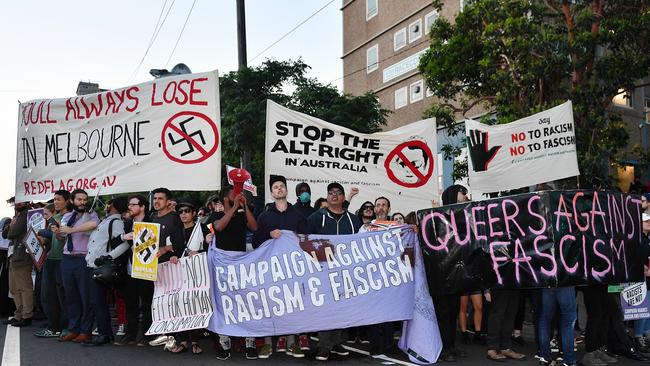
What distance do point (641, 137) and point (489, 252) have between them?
22.5 m

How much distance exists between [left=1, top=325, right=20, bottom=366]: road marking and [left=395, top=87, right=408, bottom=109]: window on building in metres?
24.1

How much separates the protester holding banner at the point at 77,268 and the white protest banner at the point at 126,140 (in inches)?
23.3

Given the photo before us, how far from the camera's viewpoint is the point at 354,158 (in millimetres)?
9133

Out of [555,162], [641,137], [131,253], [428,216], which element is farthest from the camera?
[641,137]

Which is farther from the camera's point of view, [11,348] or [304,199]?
[304,199]

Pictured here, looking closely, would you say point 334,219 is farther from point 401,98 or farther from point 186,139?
point 401,98

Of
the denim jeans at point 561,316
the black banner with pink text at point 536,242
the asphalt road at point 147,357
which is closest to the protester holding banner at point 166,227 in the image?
the asphalt road at point 147,357

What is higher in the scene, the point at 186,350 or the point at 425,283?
the point at 425,283

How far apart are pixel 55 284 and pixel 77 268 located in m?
0.94

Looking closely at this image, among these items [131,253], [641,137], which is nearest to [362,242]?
[131,253]

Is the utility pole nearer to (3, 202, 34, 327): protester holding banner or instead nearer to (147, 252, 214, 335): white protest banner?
(3, 202, 34, 327): protester holding banner

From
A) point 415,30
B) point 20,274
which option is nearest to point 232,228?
point 20,274

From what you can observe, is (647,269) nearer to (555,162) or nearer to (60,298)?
(555,162)

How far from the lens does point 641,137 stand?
2569 centimetres
